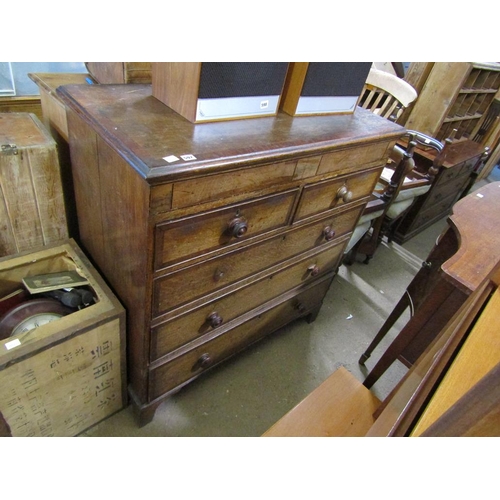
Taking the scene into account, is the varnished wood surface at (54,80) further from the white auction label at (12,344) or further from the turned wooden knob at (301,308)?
the turned wooden knob at (301,308)

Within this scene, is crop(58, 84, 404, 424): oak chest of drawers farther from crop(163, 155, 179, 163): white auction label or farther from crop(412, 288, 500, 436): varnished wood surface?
crop(412, 288, 500, 436): varnished wood surface

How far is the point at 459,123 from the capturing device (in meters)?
3.06

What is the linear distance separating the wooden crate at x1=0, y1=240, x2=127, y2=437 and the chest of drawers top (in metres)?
0.50

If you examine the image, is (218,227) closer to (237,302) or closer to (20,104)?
(237,302)

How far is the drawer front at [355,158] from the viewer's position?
103 centimetres

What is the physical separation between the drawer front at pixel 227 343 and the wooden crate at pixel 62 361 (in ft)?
0.47

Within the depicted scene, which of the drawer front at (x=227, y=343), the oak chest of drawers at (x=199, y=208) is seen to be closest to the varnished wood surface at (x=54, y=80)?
the oak chest of drawers at (x=199, y=208)

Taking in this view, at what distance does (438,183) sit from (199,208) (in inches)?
86.6

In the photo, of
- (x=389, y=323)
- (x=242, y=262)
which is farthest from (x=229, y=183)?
(x=389, y=323)

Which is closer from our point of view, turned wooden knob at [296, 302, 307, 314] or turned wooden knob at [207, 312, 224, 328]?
turned wooden knob at [207, 312, 224, 328]

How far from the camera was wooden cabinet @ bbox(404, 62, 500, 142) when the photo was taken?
8.27 feet

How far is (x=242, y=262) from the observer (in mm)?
1079

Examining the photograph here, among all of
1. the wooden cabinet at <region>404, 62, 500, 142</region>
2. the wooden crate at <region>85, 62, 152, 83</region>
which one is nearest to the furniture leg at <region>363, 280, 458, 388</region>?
the wooden crate at <region>85, 62, 152, 83</region>

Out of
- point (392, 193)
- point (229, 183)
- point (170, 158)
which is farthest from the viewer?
point (392, 193)
